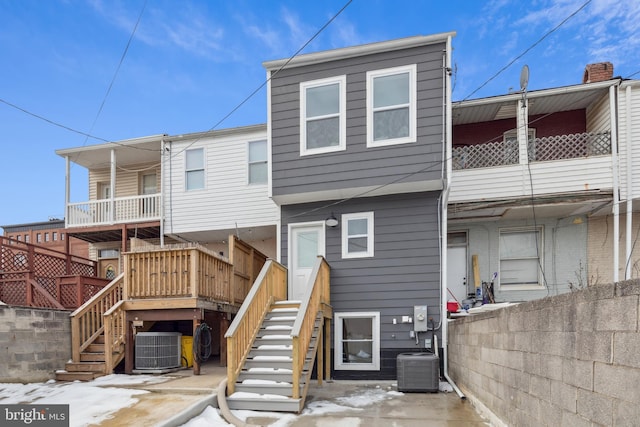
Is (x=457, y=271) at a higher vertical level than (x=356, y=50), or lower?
lower

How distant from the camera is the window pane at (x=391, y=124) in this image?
7730 mm

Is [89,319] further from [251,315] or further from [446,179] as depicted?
[446,179]

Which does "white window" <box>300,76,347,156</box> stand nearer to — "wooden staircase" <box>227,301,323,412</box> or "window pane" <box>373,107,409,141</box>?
"window pane" <box>373,107,409,141</box>

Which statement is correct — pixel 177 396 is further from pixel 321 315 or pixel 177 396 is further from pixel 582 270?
pixel 582 270

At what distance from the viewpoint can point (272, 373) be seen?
565cm

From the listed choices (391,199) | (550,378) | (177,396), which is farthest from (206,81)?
(550,378)

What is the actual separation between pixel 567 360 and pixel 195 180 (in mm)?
9453

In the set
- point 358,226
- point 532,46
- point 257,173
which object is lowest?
point 358,226

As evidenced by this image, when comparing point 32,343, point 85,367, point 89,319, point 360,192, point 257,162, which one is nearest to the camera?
point 32,343

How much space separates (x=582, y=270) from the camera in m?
9.01

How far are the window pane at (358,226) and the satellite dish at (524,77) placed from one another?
15.1 feet

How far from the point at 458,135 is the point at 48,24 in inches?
423

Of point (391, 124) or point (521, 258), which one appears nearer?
point (391, 124)

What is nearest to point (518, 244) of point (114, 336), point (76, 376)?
point (114, 336)
